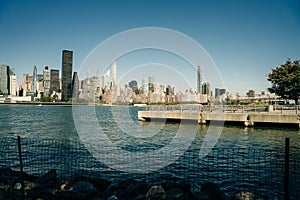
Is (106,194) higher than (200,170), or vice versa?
(106,194)

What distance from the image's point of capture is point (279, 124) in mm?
38438

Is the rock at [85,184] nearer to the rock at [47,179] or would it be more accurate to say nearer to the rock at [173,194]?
the rock at [47,179]

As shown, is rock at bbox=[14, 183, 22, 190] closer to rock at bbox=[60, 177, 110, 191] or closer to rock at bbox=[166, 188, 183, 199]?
rock at bbox=[60, 177, 110, 191]

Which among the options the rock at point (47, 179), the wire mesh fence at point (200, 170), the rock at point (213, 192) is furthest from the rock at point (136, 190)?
the rock at point (47, 179)

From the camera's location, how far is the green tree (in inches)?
2229

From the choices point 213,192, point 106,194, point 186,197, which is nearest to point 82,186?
point 106,194

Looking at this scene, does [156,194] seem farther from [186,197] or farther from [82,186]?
[82,186]

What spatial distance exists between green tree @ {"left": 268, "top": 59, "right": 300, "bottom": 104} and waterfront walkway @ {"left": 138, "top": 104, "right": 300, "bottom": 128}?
9382mm

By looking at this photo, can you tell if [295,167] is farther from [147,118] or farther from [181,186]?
[147,118]

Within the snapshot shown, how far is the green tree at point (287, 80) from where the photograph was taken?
56619 millimetres

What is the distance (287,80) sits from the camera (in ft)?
186

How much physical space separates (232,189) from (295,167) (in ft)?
19.5

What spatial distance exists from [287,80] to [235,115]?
22.2 metres

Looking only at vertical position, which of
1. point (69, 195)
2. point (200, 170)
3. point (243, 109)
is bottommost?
point (200, 170)
